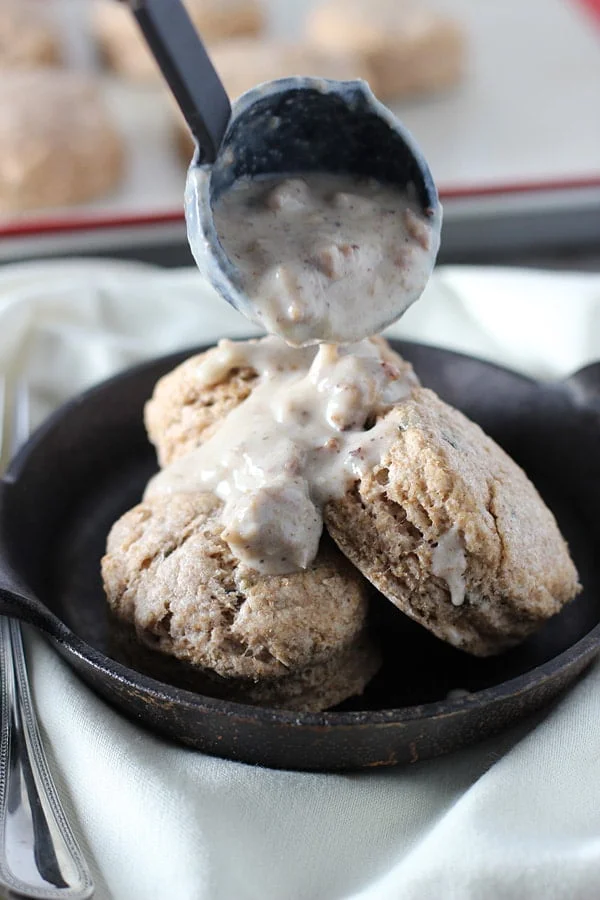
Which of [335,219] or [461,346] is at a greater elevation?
[335,219]

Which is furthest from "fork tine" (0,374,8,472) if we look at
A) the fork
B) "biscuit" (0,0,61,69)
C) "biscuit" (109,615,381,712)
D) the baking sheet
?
"biscuit" (0,0,61,69)

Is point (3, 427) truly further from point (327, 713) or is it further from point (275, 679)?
point (327, 713)

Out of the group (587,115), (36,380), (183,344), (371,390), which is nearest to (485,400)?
(371,390)

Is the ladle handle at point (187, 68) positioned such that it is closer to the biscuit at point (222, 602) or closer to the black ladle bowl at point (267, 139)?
the black ladle bowl at point (267, 139)

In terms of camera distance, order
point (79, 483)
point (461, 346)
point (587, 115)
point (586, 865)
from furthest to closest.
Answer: point (587, 115)
point (461, 346)
point (79, 483)
point (586, 865)

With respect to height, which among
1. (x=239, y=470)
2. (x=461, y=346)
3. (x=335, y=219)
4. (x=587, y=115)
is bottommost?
(x=587, y=115)

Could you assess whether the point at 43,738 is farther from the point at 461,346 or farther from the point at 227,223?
the point at 461,346

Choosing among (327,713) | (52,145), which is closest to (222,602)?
(327,713)

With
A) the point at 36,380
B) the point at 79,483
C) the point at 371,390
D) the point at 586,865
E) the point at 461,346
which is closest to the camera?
the point at 586,865
